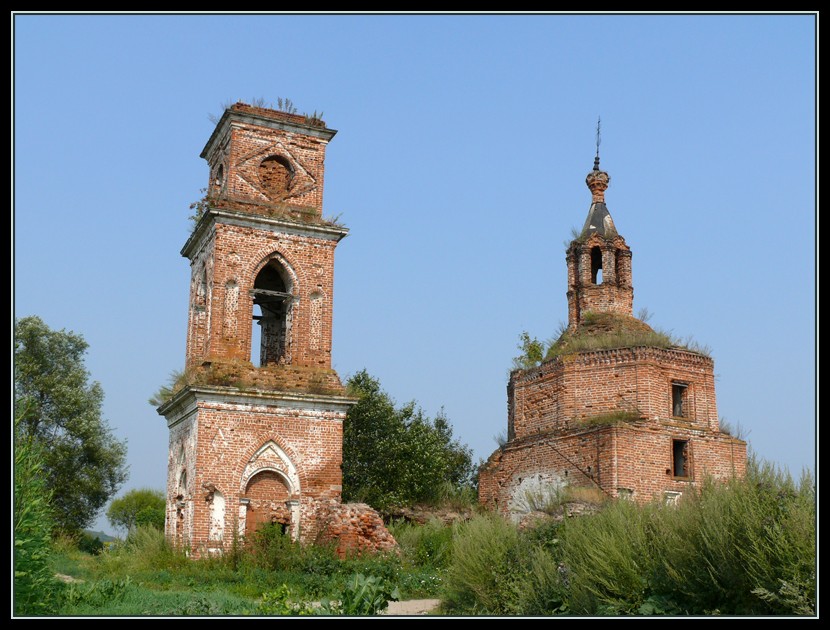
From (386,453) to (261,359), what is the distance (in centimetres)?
1070

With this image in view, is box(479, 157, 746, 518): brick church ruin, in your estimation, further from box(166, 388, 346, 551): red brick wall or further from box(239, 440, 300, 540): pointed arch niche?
box(239, 440, 300, 540): pointed arch niche

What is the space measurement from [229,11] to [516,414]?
19.7m

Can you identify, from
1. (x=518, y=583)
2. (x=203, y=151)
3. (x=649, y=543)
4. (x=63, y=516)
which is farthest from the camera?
(x=63, y=516)

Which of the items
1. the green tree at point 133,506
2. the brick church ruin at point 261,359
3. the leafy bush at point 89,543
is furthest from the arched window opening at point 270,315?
the green tree at point 133,506

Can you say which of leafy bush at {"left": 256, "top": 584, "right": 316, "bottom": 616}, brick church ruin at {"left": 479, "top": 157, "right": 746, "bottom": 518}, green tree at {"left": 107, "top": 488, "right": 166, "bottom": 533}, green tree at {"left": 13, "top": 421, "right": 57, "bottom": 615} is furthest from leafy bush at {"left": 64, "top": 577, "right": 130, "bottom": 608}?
green tree at {"left": 107, "top": 488, "right": 166, "bottom": 533}

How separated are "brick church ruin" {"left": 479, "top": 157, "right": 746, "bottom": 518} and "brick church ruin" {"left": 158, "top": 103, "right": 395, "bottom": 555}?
6295mm

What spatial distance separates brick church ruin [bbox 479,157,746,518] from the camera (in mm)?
22969

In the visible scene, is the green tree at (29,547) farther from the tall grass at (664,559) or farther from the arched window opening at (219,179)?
the arched window opening at (219,179)

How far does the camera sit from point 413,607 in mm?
15344

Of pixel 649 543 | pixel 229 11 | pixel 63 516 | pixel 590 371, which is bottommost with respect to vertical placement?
pixel 63 516

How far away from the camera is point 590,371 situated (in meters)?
24.8
